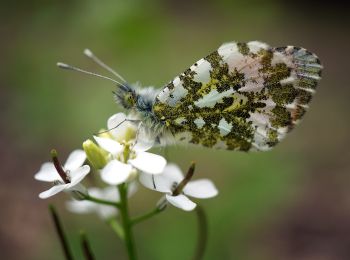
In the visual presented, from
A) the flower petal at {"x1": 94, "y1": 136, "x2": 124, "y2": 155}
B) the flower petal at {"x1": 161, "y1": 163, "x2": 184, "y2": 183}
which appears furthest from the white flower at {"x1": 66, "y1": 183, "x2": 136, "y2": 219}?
the flower petal at {"x1": 94, "y1": 136, "x2": 124, "y2": 155}

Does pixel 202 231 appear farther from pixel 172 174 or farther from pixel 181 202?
pixel 181 202

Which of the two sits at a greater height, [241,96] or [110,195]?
[241,96]

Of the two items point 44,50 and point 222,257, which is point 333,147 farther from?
point 44,50

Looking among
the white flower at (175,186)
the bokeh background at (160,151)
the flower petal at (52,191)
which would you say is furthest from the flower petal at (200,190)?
the bokeh background at (160,151)

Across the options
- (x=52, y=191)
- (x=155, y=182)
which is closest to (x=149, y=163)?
(x=155, y=182)

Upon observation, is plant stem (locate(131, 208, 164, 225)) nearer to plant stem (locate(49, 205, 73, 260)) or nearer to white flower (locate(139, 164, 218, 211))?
white flower (locate(139, 164, 218, 211))
